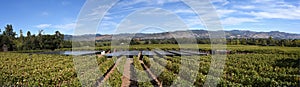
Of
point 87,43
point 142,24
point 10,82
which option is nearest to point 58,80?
point 10,82

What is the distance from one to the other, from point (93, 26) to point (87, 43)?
6796 centimetres

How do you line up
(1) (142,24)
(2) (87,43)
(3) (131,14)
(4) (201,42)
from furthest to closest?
(4) (201,42), (2) (87,43), (1) (142,24), (3) (131,14)

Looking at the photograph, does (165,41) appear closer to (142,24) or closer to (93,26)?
(142,24)

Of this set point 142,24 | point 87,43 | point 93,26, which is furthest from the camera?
point 87,43

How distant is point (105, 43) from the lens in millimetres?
91625

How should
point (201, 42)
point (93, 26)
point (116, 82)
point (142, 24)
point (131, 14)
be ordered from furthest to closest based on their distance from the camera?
1. point (201, 42)
2. point (142, 24)
3. point (131, 14)
4. point (116, 82)
5. point (93, 26)

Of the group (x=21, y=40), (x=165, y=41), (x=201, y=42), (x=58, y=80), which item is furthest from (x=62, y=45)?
(x=58, y=80)

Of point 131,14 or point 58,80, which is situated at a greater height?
point 131,14

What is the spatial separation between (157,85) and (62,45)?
7069cm

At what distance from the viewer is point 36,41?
81812 millimetres

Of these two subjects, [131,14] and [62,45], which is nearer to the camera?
[131,14]

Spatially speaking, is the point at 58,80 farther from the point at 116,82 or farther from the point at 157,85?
the point at 157,85

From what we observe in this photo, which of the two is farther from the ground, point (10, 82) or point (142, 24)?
point (142, 24)

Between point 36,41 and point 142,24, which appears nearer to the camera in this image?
point 142,24
